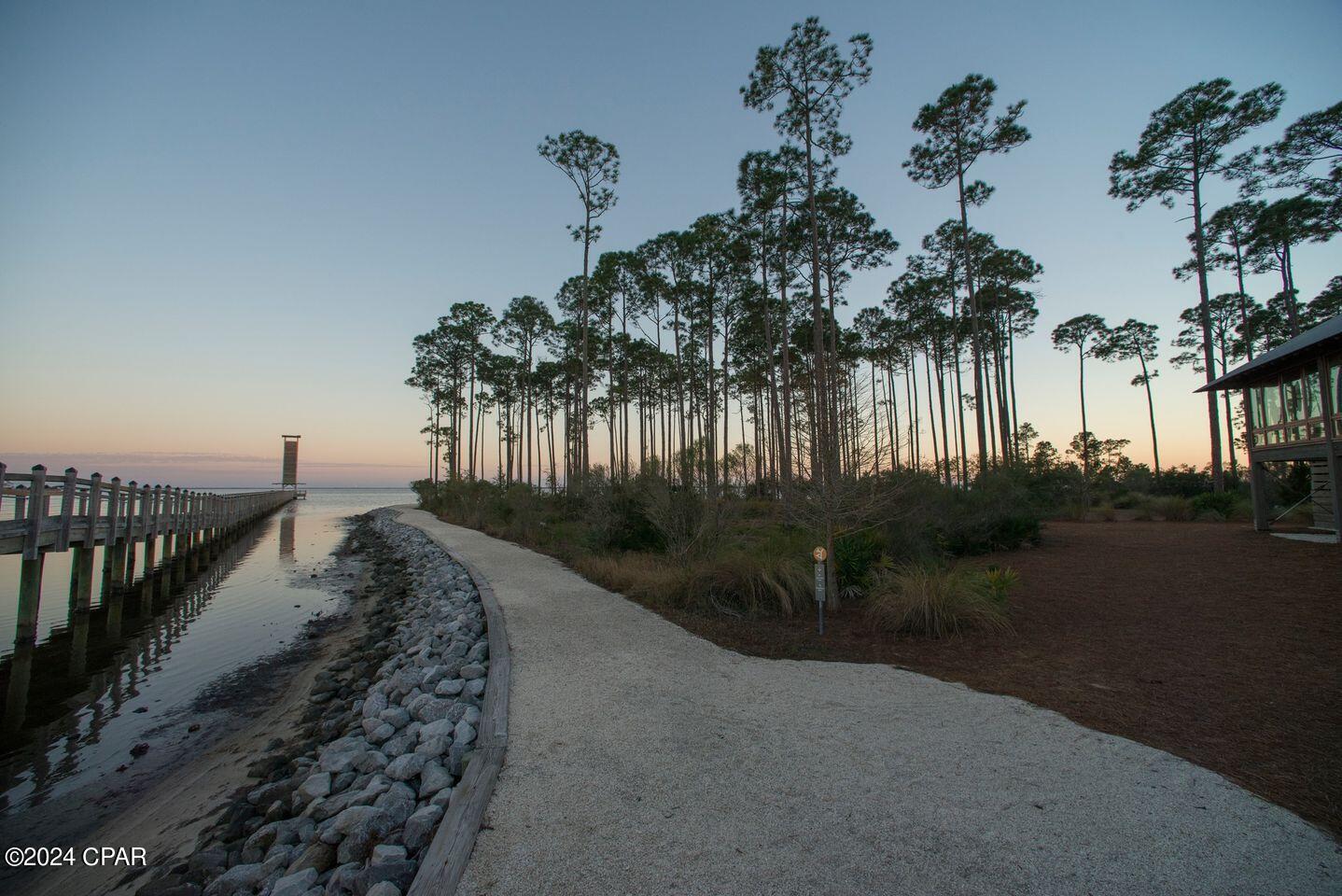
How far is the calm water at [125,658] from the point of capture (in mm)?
5432

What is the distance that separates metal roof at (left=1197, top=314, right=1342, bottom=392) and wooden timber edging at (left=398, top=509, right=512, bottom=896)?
15786 millimetres

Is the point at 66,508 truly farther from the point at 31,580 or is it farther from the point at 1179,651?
the point at 1179,651

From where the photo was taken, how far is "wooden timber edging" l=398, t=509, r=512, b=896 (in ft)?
7.48

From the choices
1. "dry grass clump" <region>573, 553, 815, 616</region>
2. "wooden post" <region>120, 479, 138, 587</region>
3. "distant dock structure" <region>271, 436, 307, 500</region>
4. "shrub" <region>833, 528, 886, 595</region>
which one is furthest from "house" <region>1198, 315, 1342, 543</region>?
"distant dock structure" <region>271, 436, 307, 500</region>

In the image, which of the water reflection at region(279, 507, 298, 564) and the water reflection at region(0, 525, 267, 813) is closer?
the water reflection at region(0, 525, 267, 813)

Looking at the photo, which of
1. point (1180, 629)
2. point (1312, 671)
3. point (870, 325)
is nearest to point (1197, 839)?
point (1312, 671)

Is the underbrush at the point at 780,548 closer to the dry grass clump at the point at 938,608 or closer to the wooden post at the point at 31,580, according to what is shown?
the dry grass clump at the point at 938,608

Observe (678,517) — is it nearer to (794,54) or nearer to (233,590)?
(794,54)

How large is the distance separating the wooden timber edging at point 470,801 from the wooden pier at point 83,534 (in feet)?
21.3

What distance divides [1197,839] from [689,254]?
77.8ft

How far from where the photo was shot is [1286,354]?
1159cm

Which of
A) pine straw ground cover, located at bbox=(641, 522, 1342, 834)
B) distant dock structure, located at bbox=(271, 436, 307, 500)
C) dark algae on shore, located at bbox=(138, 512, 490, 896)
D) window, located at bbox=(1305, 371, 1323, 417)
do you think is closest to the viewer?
dark algae on shore, located at bbox=(138, 512, 490, 896)

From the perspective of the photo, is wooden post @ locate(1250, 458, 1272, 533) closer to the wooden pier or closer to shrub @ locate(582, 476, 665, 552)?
shrub @ locate(582, 476, 665, 552)

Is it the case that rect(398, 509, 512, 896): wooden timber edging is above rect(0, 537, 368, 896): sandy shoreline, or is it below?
above
